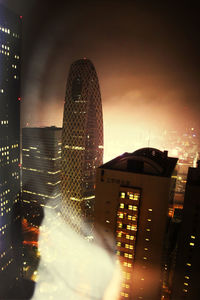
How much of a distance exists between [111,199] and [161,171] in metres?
5.80

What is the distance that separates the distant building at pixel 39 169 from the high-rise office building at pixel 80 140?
847 cm

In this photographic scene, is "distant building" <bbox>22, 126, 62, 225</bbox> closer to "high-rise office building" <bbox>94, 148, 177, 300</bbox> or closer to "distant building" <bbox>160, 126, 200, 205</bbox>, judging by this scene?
"distant building" <bbox>160, 126, 200, 205</bbox>

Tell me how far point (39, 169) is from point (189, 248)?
43313 millimetres

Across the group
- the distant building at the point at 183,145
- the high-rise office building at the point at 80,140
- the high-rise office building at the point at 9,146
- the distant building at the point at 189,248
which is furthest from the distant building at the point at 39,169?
the distant building at the point at 189,248

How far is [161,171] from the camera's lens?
20.5 metres

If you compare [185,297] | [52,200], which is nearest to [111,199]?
[185,297]

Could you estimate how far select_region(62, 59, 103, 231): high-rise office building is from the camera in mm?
43812

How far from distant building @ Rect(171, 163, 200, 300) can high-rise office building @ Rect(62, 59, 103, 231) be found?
2577 cm

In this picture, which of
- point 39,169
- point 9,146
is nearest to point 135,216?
point 9,146

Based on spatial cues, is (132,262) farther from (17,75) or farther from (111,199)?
(17,75)

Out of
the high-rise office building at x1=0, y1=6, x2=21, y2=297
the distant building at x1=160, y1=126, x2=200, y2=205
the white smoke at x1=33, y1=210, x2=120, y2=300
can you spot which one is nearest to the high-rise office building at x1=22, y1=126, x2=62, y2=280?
the white smoke at x1=33, y1=210, x2=120, y2=300

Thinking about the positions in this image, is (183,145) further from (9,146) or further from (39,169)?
(9,146)

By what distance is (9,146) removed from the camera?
31.2 metres

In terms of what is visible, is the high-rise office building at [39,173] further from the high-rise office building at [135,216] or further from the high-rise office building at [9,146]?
the high-rise office building at [135,216]
